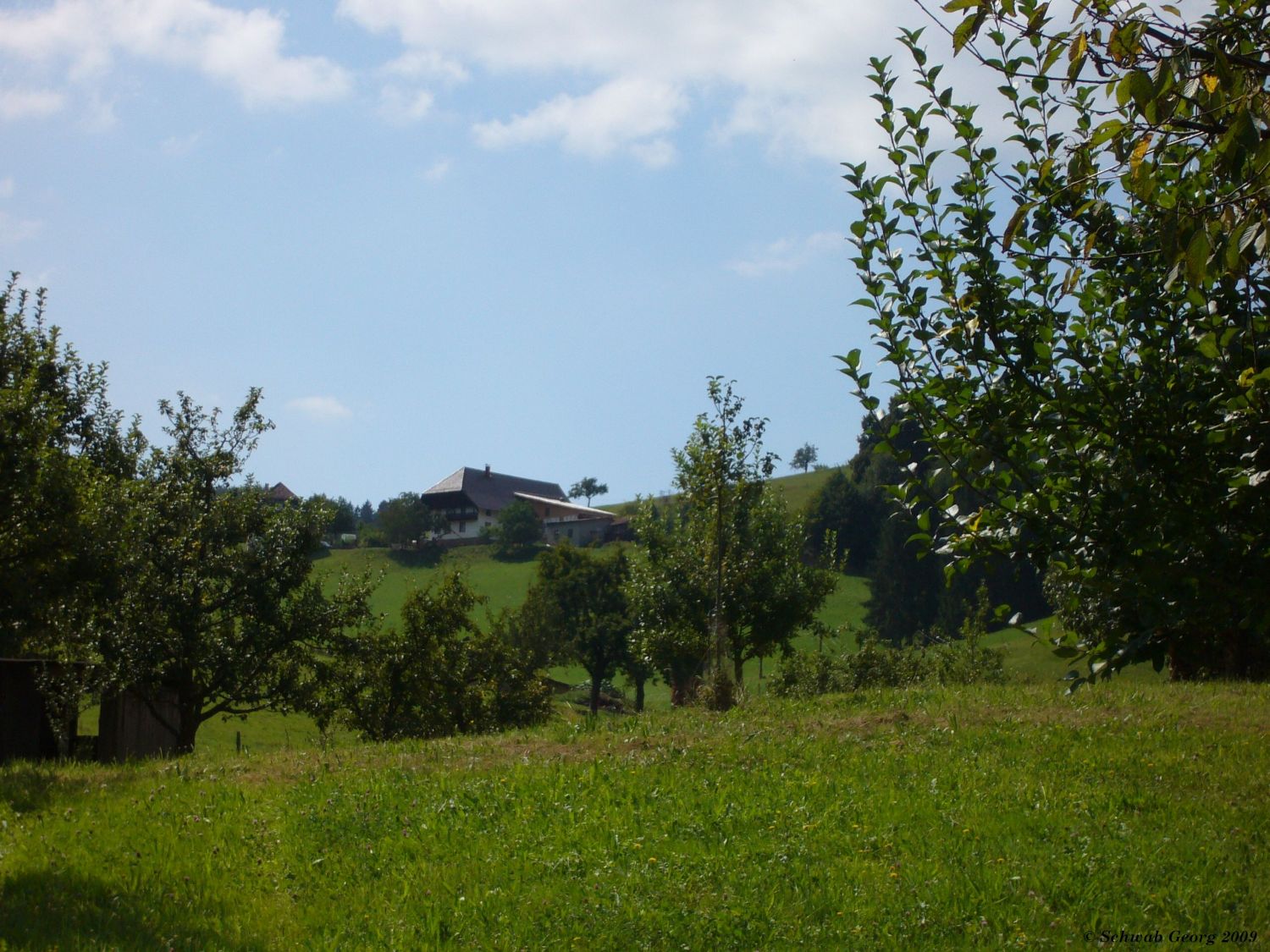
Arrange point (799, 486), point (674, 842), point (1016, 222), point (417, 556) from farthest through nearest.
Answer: point (799, 486)
point (417, 556)
point (674, 842)
point (1016, 222)

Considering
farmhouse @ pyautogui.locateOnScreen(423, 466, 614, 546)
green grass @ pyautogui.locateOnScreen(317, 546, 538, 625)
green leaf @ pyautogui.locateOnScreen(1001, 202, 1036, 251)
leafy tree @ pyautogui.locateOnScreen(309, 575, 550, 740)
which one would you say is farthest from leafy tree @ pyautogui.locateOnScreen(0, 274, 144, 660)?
farmhouse @ pyautogui.locateOnScreen(423, 466, 614, 546)

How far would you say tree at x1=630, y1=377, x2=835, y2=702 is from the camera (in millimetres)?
22906

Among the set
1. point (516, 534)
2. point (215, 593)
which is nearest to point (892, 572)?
point (516, 534)

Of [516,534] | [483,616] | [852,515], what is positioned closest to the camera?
[483,616]

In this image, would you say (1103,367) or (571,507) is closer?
(1103,367)

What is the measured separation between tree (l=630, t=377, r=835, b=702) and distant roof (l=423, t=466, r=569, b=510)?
84.2m

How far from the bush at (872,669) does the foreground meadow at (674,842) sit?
48.0ft

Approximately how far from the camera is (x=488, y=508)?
118 metres

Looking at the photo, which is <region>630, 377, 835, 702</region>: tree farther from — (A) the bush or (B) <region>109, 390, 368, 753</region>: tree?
(B) <region>109, 390, 368, 753</region>: tree

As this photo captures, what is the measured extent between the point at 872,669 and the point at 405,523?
228 feet

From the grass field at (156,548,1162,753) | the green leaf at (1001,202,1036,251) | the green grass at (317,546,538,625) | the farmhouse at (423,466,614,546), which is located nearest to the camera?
the green leaf at (1001,202,1036,251)

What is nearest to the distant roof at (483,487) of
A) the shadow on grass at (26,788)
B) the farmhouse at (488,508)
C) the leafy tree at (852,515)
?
the farmhouse at (488,508)

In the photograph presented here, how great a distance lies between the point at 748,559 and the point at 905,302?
66.7 feet

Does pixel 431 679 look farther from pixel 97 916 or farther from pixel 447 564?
pixel 447 564
